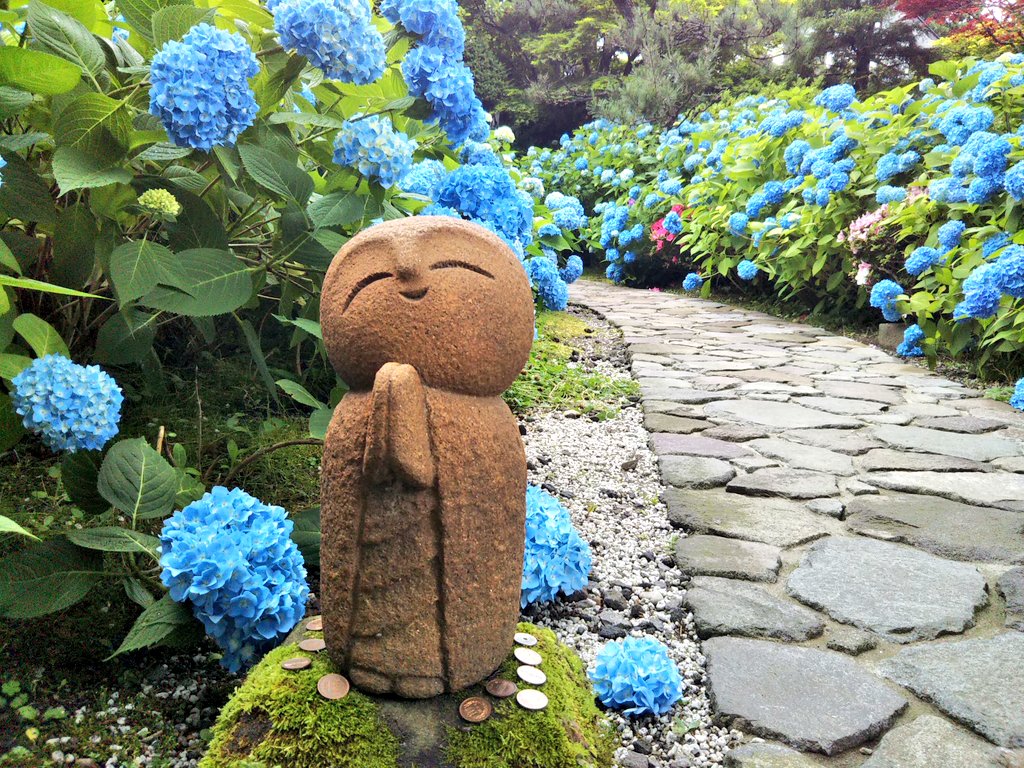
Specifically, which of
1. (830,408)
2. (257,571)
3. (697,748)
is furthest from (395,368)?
(830,408)

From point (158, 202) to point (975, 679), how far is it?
2.17 meters

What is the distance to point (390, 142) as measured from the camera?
1804 mm

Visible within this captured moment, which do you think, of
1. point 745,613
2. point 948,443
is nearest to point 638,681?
point 745,613

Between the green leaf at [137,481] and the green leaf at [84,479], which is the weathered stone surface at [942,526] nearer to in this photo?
the green leaf at [137,481]

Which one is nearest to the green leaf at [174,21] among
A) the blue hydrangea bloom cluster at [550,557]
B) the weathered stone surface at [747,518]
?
the blue hydrangea bloom cluster at [550,557]

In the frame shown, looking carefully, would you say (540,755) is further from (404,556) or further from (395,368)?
(395,368)

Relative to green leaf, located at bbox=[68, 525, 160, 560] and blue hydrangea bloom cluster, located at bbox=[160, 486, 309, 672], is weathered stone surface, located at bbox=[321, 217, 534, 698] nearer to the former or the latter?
blue hydrangea bloom cluster, located at bbox=[160, 486, 309, 672]

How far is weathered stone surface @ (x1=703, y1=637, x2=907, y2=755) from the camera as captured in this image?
1571mm

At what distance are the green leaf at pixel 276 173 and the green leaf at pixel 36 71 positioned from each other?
36 centimetres

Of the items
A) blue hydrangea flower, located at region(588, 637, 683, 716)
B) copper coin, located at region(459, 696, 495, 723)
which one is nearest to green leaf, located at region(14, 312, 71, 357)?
copper coin, located at region(459, 696, 495, 723)

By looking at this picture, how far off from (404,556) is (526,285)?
0.58m

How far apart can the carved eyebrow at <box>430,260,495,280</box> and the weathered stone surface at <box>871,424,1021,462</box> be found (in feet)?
8.96

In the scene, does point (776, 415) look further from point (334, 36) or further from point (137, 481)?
point (137, 481)

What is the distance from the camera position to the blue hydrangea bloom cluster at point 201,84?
150 cm
